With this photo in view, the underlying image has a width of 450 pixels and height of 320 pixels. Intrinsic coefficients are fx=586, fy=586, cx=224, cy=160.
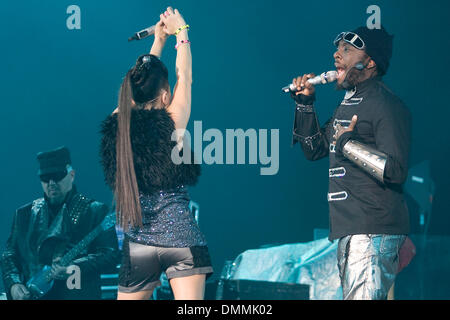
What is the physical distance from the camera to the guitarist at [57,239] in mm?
4020

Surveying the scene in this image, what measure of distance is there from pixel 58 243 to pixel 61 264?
0.55 feet

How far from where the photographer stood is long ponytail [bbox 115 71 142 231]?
233 centimetres


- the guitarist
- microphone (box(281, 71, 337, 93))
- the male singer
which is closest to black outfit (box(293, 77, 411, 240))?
the male singer

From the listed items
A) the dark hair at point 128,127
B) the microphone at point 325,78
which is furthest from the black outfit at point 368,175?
the dark hair at point 128,127

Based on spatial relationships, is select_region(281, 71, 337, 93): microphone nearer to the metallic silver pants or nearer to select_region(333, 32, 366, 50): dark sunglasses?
select_region(333, 32, 366, 50): dark sunglasses

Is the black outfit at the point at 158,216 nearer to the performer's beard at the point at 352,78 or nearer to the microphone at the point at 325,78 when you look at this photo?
the microphone at the point at 325,78

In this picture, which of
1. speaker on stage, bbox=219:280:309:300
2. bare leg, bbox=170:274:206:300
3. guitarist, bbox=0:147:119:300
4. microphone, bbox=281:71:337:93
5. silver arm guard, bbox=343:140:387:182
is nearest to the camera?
bare leg, bbox=170:274:206:300

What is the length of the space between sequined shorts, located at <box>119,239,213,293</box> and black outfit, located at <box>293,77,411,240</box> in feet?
2.16

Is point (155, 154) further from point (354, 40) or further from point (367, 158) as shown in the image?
point (354, 40)

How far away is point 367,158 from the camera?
2.41 m

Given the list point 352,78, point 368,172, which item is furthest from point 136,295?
point 352,78

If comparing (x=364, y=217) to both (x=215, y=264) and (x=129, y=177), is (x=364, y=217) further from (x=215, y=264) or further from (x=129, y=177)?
(x=215, y=264)
